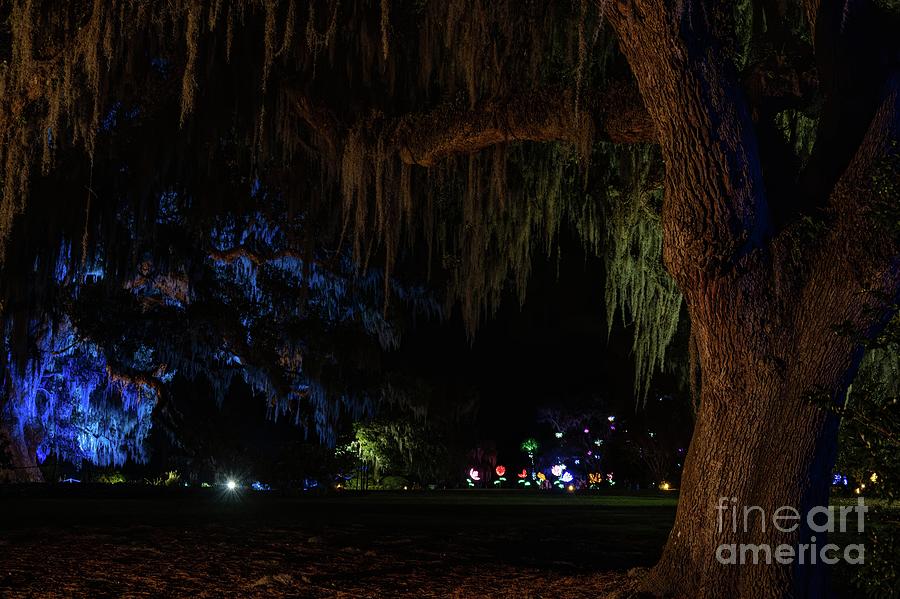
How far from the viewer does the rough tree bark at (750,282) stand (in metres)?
4.45

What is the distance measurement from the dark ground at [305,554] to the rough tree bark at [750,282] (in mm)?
1109

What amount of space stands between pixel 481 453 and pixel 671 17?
4963 centimetres

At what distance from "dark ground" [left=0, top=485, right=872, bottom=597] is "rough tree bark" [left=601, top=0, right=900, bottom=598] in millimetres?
1109

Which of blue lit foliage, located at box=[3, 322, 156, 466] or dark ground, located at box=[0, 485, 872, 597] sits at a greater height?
blue lit foliage, located at box=[3, 322, 156, 466]

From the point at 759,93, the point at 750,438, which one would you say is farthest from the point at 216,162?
the point at 750,438

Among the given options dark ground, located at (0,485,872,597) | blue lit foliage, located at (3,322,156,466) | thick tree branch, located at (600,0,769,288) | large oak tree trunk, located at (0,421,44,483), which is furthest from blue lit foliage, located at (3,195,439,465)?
thick tree branch, located at (600,0,769,288)

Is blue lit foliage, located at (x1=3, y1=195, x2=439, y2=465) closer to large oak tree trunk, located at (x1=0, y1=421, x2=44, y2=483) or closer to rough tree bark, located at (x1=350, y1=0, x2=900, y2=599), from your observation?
large oak tree trunk, located at (x1=0, y1=421, x2=44, y2=483)

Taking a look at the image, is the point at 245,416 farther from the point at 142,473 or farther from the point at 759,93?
the point at 759,93

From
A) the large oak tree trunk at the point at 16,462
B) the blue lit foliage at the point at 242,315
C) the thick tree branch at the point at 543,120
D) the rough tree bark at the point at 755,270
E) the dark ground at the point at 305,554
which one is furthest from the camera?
the large oak tree trunk at the point at 16,462

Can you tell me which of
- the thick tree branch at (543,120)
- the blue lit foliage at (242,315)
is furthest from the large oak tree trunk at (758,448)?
the blue lit foliage at (242,315)

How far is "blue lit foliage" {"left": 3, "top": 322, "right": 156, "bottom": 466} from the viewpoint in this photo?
1894cm

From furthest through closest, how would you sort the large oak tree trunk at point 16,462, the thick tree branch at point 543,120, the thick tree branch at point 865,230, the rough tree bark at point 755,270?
the large oak tree trunk at point 16,462 < the thick tree branch at point 543,120 < the rough tree bark at point 755,270 < the thick tree branch at point 865,230

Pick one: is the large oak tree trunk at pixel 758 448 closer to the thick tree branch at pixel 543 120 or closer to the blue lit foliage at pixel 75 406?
the thick tree branch at pixel 543 120

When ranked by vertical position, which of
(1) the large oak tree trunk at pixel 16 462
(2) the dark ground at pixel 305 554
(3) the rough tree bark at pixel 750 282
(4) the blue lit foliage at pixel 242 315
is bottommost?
(2) the dark ground at pixel 305 554
